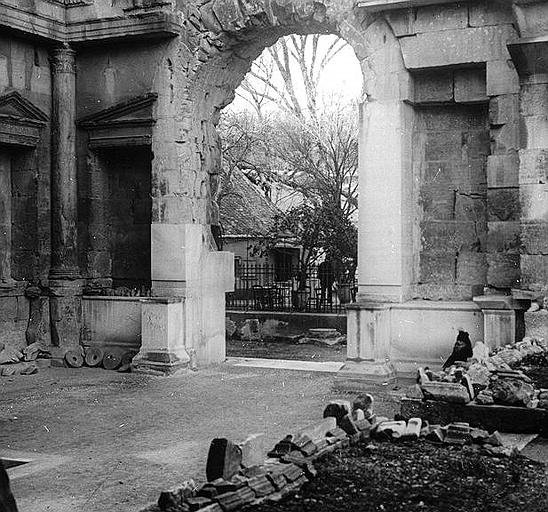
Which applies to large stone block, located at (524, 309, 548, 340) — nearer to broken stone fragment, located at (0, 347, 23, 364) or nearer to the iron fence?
broken stone fragment, located at (0, 347, 23, 364)

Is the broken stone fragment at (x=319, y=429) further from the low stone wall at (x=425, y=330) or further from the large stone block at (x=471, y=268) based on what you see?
the large stone block at (x=471, y=268)

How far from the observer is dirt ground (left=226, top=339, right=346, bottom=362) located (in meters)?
15.6

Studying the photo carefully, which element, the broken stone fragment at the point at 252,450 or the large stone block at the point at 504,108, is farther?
the large stone block at the point at 504,108

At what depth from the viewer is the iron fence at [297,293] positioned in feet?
66.8

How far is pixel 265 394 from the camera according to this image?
1085 centimetres

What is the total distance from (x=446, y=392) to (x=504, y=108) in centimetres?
421

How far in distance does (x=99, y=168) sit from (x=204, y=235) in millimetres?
1993

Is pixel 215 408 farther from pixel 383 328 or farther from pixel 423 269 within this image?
pixel 423 269

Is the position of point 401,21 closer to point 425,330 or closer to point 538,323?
point 425,330

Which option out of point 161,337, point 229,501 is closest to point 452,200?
point 161,337

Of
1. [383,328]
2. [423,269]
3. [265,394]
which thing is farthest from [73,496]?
[423,269]

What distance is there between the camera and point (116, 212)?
14.0 meters

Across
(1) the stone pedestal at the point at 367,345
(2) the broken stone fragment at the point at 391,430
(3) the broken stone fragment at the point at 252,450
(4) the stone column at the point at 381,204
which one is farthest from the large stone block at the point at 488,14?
(3) the broken stone fragment at the point at 252,450

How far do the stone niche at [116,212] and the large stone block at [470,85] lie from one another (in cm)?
456
